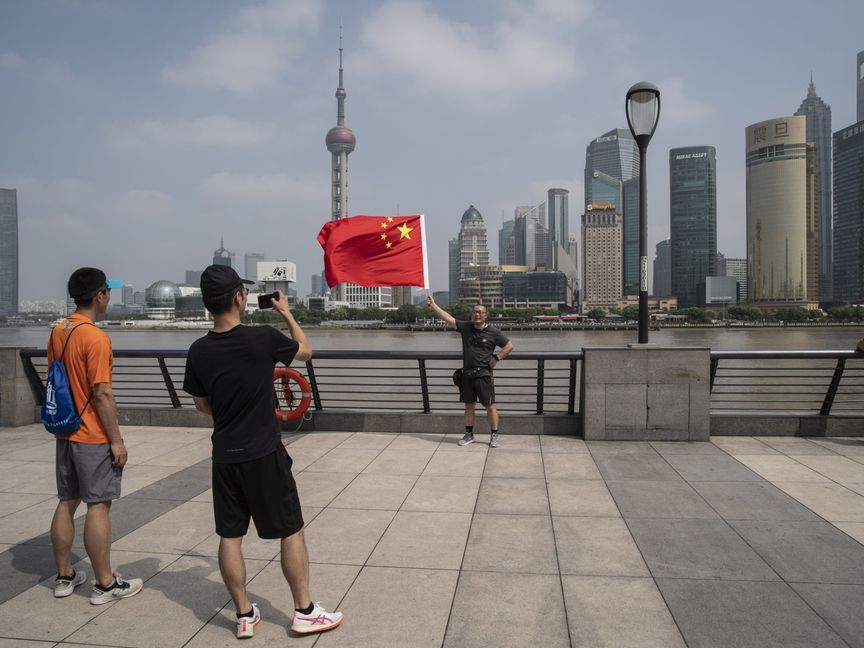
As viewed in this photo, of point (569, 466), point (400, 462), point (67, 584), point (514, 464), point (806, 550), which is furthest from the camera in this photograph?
point (400, 462)

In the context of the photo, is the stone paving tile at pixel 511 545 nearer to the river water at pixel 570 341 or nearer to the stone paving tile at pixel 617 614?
the stone paving tile at pixel 617 614

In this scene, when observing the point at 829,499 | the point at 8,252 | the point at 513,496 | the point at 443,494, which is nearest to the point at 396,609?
the point at 443,494

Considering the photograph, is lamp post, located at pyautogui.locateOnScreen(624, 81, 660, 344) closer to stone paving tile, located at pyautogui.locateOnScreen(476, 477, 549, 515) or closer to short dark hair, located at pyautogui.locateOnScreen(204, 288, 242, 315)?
stone paving tile, located at pyautogui.locateOnScreen(476, 477, 549, 515)

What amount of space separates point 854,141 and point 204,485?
239 m

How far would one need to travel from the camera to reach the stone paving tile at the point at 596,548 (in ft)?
13.2

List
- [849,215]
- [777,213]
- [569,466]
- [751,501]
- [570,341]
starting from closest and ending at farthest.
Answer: [751,501], [569,466], [570,341], [777,213], [849,215]

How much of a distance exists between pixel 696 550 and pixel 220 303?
3741 mm

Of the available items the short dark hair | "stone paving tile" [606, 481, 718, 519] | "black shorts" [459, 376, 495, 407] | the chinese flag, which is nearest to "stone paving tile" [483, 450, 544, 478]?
"black shorts" [459, 376, 495, 407]

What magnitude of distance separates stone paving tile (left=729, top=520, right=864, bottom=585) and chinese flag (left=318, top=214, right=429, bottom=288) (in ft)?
14.7

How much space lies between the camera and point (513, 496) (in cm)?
566

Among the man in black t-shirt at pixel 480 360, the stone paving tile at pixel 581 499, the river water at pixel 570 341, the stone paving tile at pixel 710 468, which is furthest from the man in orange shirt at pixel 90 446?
the river water at pixel 570 341

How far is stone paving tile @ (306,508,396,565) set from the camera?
14.1ft

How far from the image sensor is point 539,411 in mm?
8766

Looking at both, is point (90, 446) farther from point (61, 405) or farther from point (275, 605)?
point (275, 605)
